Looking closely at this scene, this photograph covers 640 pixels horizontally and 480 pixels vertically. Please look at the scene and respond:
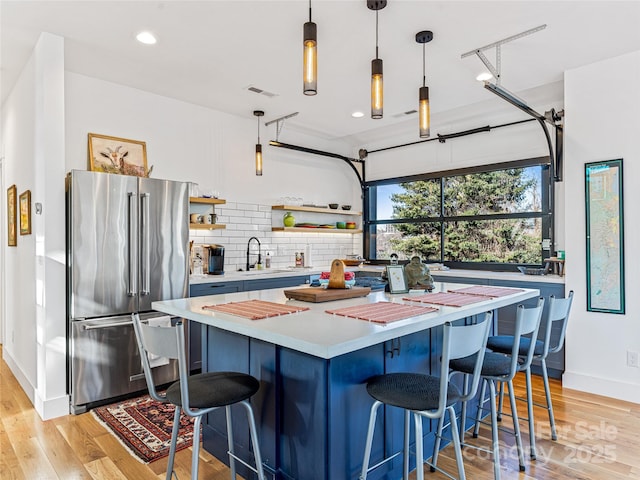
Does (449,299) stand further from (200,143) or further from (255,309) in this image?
(200,143)

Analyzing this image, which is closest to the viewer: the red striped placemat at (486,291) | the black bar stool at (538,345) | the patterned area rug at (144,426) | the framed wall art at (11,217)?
the black bar stool at (538,345)

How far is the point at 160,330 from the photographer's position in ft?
5.51

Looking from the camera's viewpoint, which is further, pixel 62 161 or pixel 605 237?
pixel 605 237

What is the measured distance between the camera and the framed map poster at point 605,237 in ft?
11.3

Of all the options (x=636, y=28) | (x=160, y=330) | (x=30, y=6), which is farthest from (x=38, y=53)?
(x=636, y=28)

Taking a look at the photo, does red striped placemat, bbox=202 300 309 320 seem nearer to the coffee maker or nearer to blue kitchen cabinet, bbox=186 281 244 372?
blue kitchen cabinet, bbox=186 281 244 372

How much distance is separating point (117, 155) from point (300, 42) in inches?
82.9

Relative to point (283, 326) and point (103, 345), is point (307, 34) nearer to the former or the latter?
point (283, 326)

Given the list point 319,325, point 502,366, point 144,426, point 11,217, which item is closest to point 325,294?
point 319,325

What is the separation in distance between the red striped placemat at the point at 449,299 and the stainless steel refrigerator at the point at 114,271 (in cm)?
223

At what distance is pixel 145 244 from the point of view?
3510 mm

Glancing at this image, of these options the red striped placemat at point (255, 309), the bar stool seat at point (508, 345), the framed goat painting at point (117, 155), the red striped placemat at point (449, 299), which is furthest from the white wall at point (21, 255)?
the bar stool seat at point (508, 345)

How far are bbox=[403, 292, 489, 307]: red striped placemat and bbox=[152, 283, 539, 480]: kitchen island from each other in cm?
9

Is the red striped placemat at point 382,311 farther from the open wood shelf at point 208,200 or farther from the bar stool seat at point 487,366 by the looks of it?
the open wood shelf at point 208,200
